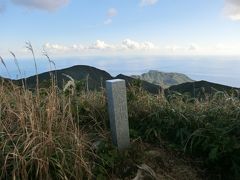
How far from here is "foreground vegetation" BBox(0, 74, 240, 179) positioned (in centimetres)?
433

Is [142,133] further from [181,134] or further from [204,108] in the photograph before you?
[204,108]

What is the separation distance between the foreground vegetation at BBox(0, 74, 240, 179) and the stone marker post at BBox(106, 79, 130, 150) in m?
0.14

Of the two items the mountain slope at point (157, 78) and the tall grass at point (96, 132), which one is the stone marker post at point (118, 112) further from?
the mountain slope at point (157, 78)

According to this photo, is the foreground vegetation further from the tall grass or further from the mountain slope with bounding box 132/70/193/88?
the mountain slope with bounding box 132/70/193/88

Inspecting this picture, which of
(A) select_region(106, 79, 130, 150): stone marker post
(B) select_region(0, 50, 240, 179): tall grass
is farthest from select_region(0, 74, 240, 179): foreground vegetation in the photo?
(A) select_region(106, 79, 130, 150): stone marker post

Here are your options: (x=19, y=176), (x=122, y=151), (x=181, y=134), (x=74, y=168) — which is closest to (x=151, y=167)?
(x=122, y=151)

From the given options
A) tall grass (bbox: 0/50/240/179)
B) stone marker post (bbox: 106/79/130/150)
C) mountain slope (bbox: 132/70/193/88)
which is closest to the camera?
tall grass (bbox: 0/50/240/179)

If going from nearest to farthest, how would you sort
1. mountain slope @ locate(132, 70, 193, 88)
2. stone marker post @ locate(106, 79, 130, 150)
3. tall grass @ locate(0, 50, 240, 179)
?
tall grass @ locate(0, 50, 240, 179), stone marker post @ locate(106, 79, 130, 150), mountain slope @ locate(132, 70, 193, 88)

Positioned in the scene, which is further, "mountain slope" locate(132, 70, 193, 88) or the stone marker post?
"mountain slope" locate(132, 70, 193, 88)

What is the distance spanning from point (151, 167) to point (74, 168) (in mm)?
1185

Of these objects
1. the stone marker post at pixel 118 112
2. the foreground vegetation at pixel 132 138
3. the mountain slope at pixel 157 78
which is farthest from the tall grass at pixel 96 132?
the mountain slope at pixel 157 78

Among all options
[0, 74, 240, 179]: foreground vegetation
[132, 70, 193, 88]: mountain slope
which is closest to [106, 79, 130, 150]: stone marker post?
[0, 74, 240, 179]: foreground vegetation

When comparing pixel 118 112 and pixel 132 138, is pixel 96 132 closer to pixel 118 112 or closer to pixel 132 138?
pixel 132 138

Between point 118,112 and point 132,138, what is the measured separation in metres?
0.60
